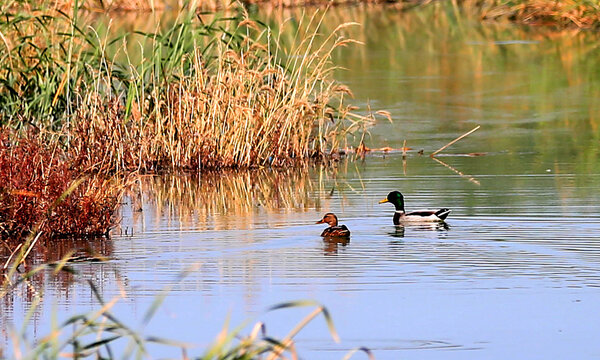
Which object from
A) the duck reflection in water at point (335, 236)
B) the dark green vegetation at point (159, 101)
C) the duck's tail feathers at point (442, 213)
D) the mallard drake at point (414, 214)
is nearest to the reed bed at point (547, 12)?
the dark green vegetation at point (159, 101)

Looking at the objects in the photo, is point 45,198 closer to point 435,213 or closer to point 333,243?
point 333,243

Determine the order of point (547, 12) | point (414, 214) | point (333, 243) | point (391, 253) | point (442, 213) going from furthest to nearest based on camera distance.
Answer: point (547, 12) → point (414, 214) → point (442, 213) → point (333, 243) → point (391, 253)

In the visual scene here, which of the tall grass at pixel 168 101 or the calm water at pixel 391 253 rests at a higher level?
the tall grass at pixel 168 101

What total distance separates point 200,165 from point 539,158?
11.2ft

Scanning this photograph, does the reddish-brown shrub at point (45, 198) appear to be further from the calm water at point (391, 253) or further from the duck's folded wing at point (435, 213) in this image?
the duck's folded wing at point (435, 213)

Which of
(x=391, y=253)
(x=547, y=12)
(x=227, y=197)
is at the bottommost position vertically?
(x=391, y=253)

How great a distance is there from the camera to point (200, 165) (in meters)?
13.4

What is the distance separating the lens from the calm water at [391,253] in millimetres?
6770

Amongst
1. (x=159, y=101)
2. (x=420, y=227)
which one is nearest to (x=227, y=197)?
(x=159, y=101)

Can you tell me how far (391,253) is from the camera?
8.93 m

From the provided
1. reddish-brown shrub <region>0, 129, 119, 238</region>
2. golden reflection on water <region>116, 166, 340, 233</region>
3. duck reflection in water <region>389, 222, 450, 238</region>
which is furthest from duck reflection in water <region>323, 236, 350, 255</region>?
reddish-brown shrub <region>0, 129, 119, 238</region>

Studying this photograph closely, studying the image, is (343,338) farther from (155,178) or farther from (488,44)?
(488,44)

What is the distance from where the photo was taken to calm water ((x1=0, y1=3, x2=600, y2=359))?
6.77m

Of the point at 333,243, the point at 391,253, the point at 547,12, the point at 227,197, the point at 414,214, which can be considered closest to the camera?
the point at 391,253
